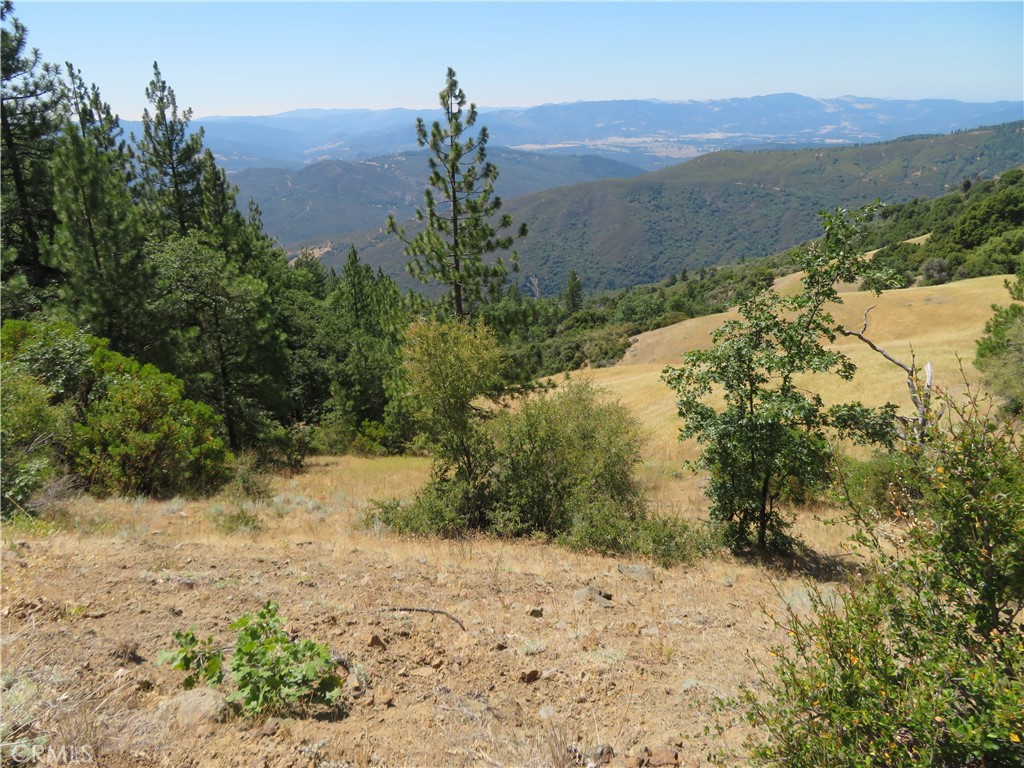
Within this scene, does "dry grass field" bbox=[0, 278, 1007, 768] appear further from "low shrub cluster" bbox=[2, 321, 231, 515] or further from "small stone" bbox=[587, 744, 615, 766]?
"low shrub cluster" bbox=[2, 321, 231, 515]

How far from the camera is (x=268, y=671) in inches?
153

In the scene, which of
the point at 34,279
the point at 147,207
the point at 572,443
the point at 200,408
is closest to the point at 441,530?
the point at 572,443

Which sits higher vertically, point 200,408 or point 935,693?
point 935,693

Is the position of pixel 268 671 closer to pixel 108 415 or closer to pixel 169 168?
pixel 108 415

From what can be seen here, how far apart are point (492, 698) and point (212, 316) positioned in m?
17.5

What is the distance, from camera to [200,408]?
13.5 meters

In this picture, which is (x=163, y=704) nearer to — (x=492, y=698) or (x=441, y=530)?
(x=492, y=698)

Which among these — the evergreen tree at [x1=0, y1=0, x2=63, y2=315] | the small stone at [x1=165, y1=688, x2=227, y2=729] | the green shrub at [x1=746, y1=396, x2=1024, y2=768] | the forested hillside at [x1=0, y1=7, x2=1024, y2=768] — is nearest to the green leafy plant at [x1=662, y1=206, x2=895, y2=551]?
the forested hillside at [x1=0, y1=7, x2=1024, y2=768]

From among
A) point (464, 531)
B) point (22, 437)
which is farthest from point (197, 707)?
point (22, 437)

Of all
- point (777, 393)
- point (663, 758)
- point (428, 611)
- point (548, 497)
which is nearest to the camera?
point (663, 758)

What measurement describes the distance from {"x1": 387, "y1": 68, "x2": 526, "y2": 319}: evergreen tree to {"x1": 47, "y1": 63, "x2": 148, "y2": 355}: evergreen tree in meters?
7.33

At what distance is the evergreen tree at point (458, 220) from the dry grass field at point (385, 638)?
31.0 ft

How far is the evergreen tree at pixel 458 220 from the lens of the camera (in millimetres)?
17125

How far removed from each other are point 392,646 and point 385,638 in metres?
0.15
